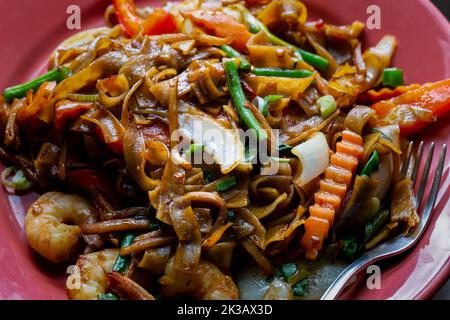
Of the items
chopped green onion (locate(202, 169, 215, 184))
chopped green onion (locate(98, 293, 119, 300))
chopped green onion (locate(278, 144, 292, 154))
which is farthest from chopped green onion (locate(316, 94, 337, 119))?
chopped green onion (locate(98, 293, 119, 300))

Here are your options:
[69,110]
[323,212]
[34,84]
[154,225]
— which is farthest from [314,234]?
[34,84]

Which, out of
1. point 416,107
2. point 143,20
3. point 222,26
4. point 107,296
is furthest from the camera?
point 143,20

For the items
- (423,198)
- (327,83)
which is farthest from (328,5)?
(423,198)

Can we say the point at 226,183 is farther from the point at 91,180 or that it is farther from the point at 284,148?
the point at 91,180

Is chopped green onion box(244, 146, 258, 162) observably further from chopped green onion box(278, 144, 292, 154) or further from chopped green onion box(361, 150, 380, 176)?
chopped green onion box(361, 150, 380, 176)

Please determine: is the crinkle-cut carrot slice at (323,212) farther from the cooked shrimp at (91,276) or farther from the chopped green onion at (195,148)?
the cooked shrimp at (91,276)

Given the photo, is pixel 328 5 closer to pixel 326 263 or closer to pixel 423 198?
pixel 423 198

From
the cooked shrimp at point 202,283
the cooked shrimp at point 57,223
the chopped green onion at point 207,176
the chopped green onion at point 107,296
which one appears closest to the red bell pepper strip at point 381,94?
the chopped green onion at point 207,176
